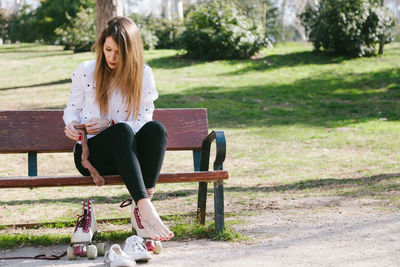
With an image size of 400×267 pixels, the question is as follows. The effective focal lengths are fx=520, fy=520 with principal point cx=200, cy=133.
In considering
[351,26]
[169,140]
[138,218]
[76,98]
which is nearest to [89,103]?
[76,98]

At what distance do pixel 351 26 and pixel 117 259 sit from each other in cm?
1280

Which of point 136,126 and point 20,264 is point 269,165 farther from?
point 20,264

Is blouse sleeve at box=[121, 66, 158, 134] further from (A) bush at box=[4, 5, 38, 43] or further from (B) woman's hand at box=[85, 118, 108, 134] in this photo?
(A) bush at box=[4, 5, 38, 43]

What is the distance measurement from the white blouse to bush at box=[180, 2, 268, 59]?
1122cm

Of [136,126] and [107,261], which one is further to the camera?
[136,126]

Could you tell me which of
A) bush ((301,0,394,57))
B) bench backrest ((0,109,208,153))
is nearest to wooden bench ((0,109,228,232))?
bench backrest ((0,109,208,153))

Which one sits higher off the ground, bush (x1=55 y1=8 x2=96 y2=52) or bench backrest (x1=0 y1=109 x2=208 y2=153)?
A: bush (x1=55 y1=8 x2=96 y2=52)

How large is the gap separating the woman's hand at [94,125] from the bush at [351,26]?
12004 mm

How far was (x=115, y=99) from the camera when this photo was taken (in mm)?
3646

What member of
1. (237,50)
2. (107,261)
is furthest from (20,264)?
(237,50)

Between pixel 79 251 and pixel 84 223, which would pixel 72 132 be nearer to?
pixel 84 223

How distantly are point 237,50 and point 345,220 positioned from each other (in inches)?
449

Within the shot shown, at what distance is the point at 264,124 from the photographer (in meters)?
9.59

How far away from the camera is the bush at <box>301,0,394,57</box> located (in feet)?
47.2
